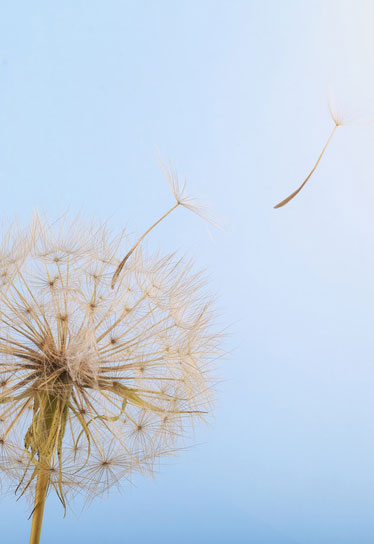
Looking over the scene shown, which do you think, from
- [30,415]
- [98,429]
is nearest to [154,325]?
[98,429]

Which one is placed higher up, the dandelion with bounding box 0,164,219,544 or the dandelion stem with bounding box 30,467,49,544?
the dandelion with bounding box 0,164,219,544

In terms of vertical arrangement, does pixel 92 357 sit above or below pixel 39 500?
above

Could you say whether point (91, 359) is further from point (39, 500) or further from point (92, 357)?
point (39, 500)

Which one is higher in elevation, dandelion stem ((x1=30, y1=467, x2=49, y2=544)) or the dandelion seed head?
the dandelion seed head

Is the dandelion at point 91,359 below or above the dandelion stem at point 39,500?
above

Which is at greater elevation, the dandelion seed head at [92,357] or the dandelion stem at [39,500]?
the dandelion seed head at [92,357]

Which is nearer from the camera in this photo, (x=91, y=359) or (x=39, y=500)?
(x=91, y=359)

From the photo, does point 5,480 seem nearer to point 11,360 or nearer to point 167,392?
point 11,360

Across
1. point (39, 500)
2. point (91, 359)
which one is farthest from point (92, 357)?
point (39, 500)
